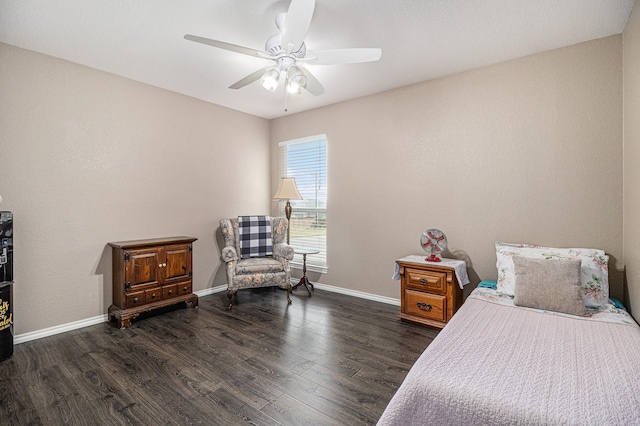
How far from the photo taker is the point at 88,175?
313 centimetres

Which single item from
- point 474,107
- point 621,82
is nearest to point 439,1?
point 474,107

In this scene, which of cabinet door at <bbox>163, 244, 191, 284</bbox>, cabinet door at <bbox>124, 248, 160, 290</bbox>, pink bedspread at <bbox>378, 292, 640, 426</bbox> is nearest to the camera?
pink bedspread at <bbox>378, 292, 640, 426</bbox>

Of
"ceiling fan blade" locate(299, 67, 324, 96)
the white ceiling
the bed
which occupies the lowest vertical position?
the bed

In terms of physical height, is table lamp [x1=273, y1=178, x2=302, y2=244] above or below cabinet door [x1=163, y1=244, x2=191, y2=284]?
above

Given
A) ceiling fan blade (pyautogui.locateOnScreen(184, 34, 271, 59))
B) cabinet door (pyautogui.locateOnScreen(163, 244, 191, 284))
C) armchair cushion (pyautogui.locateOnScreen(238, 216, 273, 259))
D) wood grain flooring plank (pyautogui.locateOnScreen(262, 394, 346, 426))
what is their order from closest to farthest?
wood grain flooring plank (pyautogui.locateOnScreen(262, 394, 346, 426)) < ceiling fan blade (pyautogui.locateOnScreen(184, 34, 271, 59)) < cabinet door (pyautogui.locateOnScreen(163, 244, 191, 284)) < armchair cushion (pyautogui.locateOnScreen(238, 216, 273, 259))

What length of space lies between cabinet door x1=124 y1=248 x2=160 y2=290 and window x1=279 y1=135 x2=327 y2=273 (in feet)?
6.66

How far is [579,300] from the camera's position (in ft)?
7.05

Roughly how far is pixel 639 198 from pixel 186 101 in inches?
177

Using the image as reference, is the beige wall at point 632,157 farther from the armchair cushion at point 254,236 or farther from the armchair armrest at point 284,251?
the armchair cushion at point 254,236

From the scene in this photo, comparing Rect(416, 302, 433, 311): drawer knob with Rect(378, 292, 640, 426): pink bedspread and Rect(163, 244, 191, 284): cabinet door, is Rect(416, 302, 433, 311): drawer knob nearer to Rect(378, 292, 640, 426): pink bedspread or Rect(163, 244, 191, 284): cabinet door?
Rect(378, 292, 640, 426): pink bedspread

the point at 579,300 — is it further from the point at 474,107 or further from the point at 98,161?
the point at 98,161

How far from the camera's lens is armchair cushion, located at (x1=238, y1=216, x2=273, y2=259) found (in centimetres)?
416

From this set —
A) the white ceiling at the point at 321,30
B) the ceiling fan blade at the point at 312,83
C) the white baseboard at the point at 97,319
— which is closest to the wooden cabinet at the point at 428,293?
the white baseboard at the point at 97,319

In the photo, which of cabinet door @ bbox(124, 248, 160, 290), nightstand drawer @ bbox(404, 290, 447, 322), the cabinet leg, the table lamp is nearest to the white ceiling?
the table lamp
